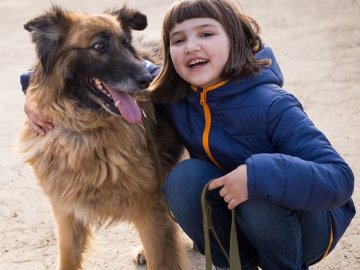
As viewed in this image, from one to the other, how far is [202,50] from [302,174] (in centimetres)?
77

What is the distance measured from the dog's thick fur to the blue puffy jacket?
0.30 metres

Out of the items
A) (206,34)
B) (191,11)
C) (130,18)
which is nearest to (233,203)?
(206,34)

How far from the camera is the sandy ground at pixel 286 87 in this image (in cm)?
Result: 342

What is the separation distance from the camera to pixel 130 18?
10.4ft

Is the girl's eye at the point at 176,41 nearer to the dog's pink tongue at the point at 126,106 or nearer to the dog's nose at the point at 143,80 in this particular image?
the dog's nose at the point at 143,80

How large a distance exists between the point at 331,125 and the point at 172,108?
2.39 meters

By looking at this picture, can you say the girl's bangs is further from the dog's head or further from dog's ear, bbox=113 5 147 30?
dog's ear, bbox=113 5 147 30

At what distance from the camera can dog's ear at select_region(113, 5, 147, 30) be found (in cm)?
313

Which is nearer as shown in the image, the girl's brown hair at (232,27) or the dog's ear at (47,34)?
the girl's brown hair at (232,27)

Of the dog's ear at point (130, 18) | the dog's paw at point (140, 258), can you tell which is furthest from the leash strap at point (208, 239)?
the dog's ear at point (130, 18)

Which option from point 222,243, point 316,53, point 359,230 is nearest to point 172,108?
point 222,243

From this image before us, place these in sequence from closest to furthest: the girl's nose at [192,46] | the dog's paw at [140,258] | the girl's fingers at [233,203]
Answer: the girl's fingers at [233,203], the girl's nose at [192,46], the dog's paw at [140,258]

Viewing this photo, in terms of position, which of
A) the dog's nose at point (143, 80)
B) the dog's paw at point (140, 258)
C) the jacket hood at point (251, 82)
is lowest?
the dog's paw at point (140, 258)

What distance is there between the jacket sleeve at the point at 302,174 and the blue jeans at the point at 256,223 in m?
0.17
